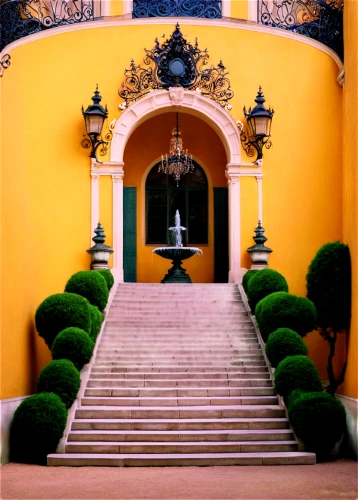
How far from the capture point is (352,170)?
45.2 ft

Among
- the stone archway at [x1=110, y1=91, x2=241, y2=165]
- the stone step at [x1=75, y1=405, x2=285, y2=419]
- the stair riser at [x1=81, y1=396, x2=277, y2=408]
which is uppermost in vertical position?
the stone archway at [x1=110, y1=91, x2=241, y2=165]

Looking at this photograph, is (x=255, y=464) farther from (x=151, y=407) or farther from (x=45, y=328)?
(x=45, y=328)

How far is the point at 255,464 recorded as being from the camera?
1130cm

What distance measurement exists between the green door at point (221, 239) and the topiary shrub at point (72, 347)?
20.7 ft

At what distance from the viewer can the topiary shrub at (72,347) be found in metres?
13.0

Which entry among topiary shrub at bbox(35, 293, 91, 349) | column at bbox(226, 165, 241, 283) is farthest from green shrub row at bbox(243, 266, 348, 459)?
topiary shrub at bbox(35, 293, 91, 349)

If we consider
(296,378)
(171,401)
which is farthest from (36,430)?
(296,378)

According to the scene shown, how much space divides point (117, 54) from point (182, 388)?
8.05 m

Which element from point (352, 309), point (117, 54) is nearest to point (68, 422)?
point (352, 309)

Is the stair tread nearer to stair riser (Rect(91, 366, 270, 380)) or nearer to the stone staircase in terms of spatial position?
the stone staircase

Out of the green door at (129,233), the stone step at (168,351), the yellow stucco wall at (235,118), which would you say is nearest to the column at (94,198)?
the yellow stucco wall at (235,118)

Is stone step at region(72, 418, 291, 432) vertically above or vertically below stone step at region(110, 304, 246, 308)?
below

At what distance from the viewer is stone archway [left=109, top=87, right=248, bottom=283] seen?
17.8 meters

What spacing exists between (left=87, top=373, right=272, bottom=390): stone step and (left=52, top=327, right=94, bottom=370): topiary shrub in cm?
63
